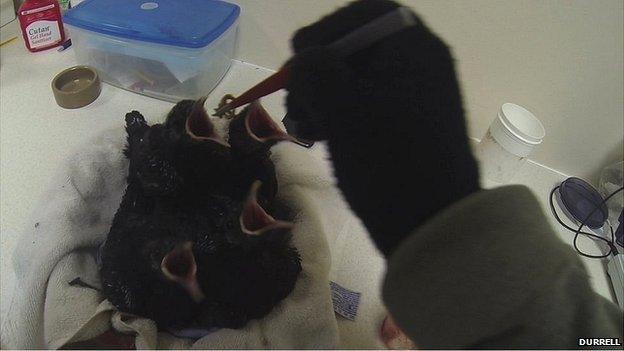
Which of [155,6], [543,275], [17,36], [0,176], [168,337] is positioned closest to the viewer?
[543,275]

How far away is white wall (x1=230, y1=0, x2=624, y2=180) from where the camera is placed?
62 cm

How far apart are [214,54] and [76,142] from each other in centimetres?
28

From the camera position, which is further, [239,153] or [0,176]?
[0,176]

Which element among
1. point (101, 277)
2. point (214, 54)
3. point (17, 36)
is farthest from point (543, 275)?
point (17, 36)

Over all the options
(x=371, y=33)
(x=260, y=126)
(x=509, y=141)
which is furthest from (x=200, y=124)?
(x=509, y=141)

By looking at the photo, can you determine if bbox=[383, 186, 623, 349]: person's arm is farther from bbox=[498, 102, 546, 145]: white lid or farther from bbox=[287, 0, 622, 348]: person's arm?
bbox=[498, 102, 546, 145]: white lid

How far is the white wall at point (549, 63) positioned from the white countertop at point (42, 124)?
88 millimetres

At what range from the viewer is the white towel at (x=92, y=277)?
1.58 ft

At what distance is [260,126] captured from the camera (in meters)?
0.51

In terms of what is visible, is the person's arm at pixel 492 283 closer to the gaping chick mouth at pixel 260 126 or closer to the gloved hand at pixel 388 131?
the gloved hand at pixel 388 131

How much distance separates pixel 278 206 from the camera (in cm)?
60

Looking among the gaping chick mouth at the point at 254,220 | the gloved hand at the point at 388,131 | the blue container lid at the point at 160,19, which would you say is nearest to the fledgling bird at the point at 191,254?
the gaping chick mouth at the point at 254,220

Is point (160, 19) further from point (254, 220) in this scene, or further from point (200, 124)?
point (254, 220)

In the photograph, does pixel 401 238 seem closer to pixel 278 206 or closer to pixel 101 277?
pixel 278 206
